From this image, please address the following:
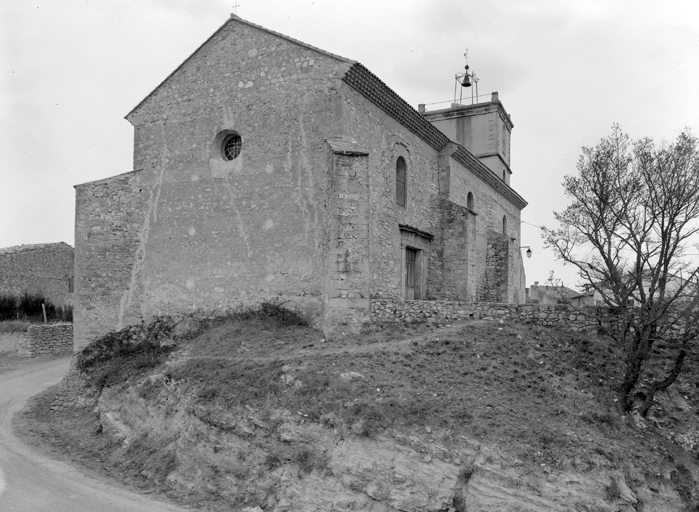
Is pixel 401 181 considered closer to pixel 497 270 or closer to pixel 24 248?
pixel 497 270

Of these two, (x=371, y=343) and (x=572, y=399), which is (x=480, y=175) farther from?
(x=572, y=399)

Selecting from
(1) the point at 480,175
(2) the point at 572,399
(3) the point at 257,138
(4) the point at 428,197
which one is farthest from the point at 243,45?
(2) the point at 572,399

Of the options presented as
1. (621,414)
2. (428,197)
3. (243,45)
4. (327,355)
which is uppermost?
(243,45)

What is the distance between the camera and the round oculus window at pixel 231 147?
16578 millimetres

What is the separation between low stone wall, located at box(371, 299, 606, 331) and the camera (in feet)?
45.1

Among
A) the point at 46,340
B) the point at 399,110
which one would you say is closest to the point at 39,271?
the point at 46,340

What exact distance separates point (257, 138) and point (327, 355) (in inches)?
260

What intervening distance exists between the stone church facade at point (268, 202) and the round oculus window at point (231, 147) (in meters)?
0.06

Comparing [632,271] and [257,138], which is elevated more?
[257,138]

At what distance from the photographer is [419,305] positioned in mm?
14406

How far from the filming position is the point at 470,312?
14.3 metres

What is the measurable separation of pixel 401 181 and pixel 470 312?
4.99m

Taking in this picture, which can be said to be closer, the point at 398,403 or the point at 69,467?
the point at 398,403

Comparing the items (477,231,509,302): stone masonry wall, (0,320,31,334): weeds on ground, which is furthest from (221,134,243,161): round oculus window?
(0,320,31,334): weeds on ground
